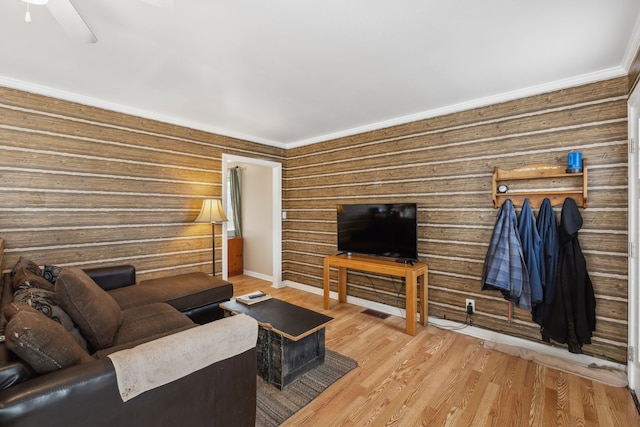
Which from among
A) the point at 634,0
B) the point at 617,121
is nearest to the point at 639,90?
the point at 617,121

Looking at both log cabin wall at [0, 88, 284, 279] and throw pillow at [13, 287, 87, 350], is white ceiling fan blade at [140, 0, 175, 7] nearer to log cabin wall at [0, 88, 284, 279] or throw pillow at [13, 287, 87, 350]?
throw pillow at [13, 287, 87, 350]

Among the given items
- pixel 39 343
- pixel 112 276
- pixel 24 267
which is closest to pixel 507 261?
pixel 39 343

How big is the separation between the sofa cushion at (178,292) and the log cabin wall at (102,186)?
0.63 m

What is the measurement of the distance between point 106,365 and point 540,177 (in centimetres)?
335

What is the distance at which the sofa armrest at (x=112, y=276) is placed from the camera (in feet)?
8.93

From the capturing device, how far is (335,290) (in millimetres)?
4242

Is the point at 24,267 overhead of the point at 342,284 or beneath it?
overhead

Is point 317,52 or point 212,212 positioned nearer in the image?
point 317,52

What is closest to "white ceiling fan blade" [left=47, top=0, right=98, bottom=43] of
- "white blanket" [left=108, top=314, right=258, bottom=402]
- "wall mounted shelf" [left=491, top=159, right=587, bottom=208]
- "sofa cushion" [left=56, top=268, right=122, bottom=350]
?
"sofa cushion" [left=56, top=268, right=122, bottom=350]

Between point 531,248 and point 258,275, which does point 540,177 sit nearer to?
point 531,248

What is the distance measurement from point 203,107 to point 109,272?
199 centimetres

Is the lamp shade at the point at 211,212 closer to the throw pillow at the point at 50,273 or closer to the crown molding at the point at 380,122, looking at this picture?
the crown molding at the point at 380,122

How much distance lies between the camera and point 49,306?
150cm

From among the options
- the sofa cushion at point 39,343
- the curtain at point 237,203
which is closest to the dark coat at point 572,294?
the sofa cushion at point 39,343
